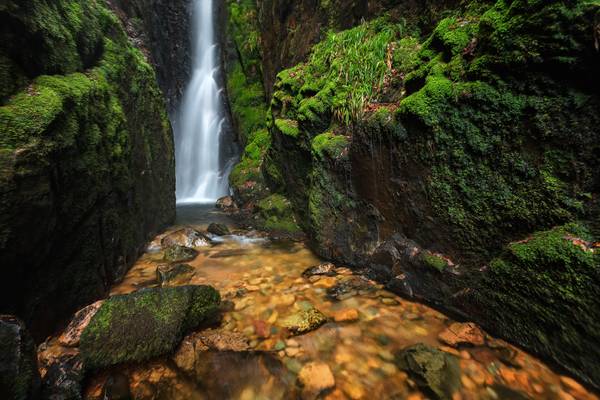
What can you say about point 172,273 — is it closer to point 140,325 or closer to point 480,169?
point 140,325

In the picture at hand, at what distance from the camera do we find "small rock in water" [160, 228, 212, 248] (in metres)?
5.79

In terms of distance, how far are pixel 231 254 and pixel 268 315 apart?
2370 millimetres

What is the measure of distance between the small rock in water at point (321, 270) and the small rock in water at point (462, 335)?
1.78 meters

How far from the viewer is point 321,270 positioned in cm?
430

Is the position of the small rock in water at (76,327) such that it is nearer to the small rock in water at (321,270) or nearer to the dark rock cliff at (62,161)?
the dark rock cliff at (62,161)

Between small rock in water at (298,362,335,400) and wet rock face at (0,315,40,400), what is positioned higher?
wet rock face at (0,315,40,400)

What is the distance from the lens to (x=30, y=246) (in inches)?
93.9

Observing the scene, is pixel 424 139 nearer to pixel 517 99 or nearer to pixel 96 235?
pixel 517 99

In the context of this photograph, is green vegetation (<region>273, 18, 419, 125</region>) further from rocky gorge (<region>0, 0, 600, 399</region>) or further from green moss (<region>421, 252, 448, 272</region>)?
green moss (<region>421, 252, 448, 272</region>)

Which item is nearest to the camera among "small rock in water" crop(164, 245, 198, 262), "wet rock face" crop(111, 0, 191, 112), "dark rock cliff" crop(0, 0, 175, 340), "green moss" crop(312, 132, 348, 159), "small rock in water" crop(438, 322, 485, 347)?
"dark rock cliff" crop(0, 0, 175, 340)

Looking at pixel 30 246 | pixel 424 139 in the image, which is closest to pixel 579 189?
pixel 424 139

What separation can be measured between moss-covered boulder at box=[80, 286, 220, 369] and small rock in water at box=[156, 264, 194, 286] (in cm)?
139

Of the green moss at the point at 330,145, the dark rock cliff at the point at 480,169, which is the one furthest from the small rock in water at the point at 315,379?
the green moss at the point at 330,145

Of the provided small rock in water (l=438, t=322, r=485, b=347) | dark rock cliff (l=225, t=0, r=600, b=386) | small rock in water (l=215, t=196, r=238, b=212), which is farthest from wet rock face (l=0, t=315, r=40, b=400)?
small rock in water (l=215, t=196, r=238, b=212)
